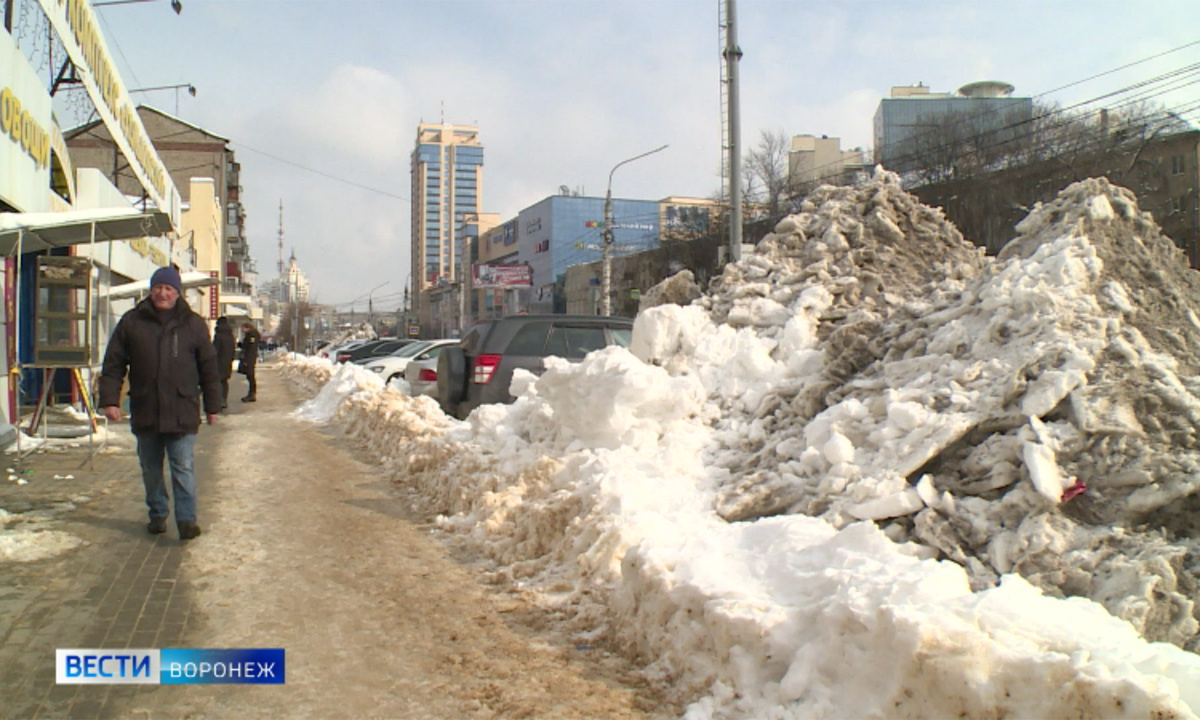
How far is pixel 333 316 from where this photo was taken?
4963 inches

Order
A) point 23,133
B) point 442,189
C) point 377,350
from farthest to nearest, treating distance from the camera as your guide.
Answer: point 442,189
point 377,350
point 23,133

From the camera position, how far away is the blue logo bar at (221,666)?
3.85m

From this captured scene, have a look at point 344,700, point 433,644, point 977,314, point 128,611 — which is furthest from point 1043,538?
point 128,611

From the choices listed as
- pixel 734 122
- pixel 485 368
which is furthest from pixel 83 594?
pixel 734 122

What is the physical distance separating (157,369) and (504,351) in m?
5.07

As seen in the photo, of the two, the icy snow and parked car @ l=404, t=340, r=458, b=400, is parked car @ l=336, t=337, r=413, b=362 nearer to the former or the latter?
parked car @ l=404, t=340, r=458, b=400

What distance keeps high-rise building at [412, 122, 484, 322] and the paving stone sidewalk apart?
125570mm

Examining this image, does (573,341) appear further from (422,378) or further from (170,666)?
(170,666)

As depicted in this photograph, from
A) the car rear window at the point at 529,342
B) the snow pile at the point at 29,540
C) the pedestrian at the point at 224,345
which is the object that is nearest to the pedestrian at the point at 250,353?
the pedestrian at the point at 224,345

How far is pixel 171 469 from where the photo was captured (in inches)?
237

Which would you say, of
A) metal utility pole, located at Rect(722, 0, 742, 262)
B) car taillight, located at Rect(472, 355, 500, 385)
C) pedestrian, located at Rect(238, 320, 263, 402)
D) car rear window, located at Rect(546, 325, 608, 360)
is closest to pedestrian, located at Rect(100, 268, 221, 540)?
car taillight, located at Rect(472, 355, 500, 385)

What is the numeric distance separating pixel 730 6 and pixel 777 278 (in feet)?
27.2

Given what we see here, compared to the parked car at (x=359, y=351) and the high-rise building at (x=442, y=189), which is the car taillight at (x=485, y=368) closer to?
the parked car at (x=359, y=351)

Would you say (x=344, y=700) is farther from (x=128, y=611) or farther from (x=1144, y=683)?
(x=1144, y=683)
